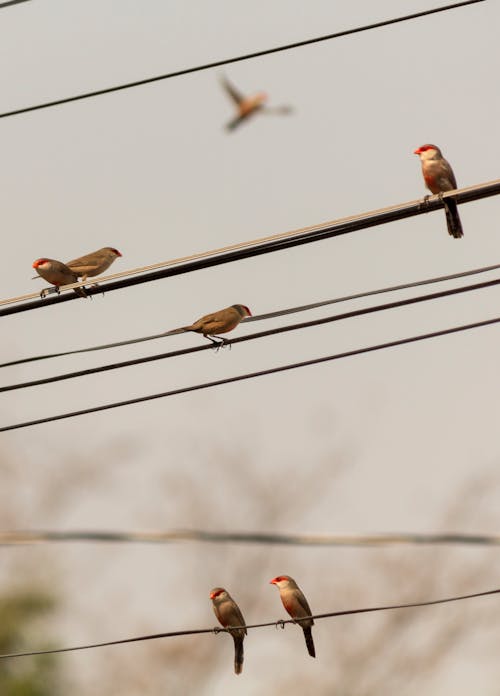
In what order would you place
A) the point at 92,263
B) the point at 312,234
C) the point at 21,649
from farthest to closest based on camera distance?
the point at 21,649 < the point at 92,263 < the point at 312,234

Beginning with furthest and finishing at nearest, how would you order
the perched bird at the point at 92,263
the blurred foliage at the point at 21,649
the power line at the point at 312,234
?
1. the blurred foliage at the point at 21,649
2. the perched bird at the point at 92,263
3. the power line at the point at 312,234

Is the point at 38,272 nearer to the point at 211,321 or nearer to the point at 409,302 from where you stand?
the point at 211,321

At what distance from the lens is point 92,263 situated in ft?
46.1

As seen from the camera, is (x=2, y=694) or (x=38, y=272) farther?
(x=2, y=694)

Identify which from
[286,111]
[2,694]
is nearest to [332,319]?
[286,111]

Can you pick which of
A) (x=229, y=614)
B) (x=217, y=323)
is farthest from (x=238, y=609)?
(x=217, y=323)

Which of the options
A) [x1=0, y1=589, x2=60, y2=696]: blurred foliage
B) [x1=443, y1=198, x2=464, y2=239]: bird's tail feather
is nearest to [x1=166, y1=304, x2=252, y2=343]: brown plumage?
[x1=443, y1=198, x2=464, y2=239]: bird's tail feather

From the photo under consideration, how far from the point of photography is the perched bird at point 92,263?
13820mm

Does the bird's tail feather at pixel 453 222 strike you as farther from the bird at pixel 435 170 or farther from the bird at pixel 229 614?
the bird at pixel 229 614

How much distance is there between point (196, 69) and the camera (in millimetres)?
9328

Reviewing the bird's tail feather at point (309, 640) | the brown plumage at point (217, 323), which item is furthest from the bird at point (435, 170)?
the bird's tail feather at point (309, 640)

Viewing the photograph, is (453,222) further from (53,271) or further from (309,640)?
(309,640)

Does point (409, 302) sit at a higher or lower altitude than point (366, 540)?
higher

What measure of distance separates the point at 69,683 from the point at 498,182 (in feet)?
→ 67.7
